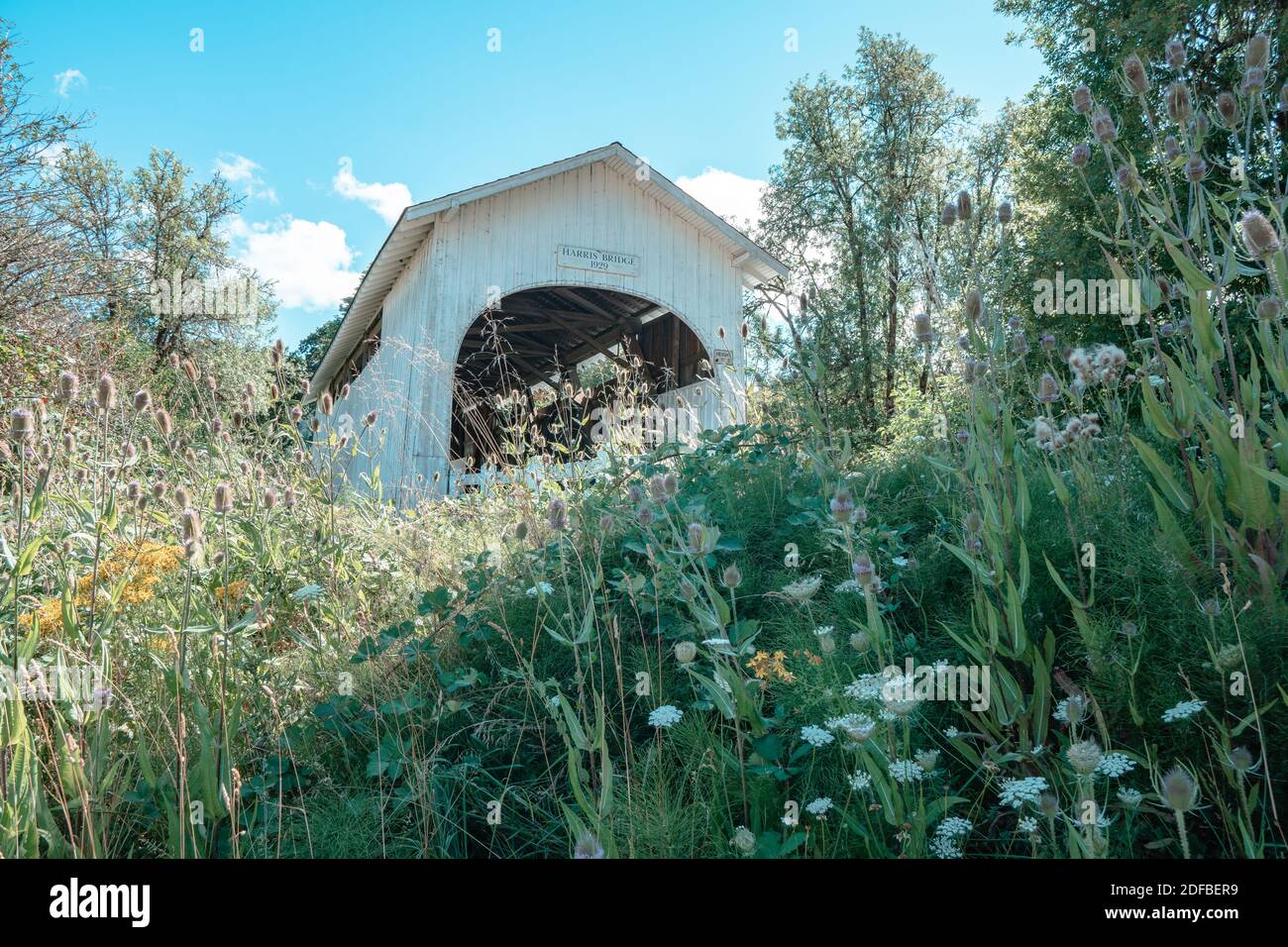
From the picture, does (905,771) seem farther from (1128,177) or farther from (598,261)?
(598,261)

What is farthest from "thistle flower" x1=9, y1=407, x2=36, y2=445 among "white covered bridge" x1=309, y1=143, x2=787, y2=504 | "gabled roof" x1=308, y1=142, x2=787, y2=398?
"gabled roof" x1=308, y1=142, x2=787, y2=398

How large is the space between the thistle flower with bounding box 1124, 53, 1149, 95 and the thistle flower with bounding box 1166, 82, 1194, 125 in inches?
4.8

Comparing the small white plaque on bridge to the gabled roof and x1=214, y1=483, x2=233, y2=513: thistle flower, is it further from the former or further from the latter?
x1=214, y1=483, x2=233, y2=513: thistle flower

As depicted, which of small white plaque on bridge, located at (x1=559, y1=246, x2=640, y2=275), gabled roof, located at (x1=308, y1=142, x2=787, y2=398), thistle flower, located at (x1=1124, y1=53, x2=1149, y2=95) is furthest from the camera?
small white plaque on bridge, located at (x1=559, y1=246, x2=640, y2=275)

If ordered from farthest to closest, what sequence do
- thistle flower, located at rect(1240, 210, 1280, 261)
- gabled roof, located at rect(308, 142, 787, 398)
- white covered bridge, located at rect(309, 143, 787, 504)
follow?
1. gabled roof, located at rect(308, 142, 787, 398)
2. white covered bridge, located at rect(309, 143, 787, 504)
3. thistle flower, located at rect(1240, 210, 1280, 261)

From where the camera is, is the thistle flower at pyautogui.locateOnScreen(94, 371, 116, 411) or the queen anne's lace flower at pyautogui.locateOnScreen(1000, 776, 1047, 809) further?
the thistle flower at pyautogui.locateOnScreen(94, 371, 116, 411)

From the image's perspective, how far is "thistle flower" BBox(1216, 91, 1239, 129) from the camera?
2.17 m

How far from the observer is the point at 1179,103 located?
6.86 feet

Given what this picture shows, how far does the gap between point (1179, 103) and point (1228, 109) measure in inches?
10.0

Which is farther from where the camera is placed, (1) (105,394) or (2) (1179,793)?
(1) (105,394)

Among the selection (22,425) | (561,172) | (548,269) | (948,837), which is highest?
(561,172)

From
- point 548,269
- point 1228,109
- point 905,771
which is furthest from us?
point 548,269

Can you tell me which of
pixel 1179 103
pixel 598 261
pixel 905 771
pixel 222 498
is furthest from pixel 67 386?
pixel 598 261
